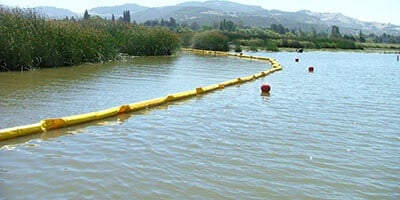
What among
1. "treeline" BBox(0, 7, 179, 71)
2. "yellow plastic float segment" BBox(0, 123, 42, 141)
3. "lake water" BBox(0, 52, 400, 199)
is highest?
"treeline" BBox(0, 7, 179, 71)

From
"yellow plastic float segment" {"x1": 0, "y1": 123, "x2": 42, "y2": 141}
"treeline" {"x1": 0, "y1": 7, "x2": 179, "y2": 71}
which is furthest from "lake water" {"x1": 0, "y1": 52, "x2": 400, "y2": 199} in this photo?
"treeline" {"x1": 0, "y1": 7, "x2": 179, "y2": 71}

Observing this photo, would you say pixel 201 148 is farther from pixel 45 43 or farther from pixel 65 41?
pixel 65 41

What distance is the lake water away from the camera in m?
6.15

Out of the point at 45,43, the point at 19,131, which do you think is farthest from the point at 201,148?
the point at 45,43

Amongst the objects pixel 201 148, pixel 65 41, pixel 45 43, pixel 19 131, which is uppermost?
pixel 65 41

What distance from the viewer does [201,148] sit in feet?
26.7

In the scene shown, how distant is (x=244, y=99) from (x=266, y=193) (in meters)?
8.71

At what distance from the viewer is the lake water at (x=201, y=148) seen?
615 cm

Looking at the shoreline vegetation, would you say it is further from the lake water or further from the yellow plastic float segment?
the yellow plastic float segment

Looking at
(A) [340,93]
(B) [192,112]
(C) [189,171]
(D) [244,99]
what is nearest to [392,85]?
(A) [340,93]

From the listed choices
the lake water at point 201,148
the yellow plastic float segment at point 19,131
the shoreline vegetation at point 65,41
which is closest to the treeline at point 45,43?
the shoreline vegetation at point 65,41

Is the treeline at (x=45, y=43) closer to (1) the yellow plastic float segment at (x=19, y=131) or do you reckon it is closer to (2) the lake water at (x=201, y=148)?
(2) the lake water at (x=201, y=148)

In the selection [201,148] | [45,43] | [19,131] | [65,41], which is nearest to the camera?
[201,148]

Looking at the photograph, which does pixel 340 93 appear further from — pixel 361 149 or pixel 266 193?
pixel 266 193
